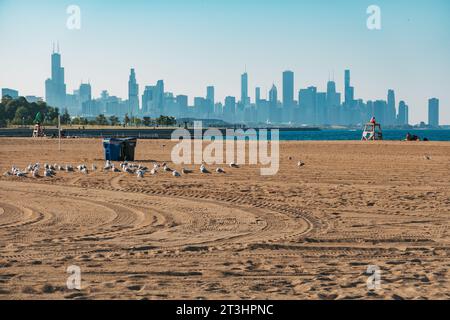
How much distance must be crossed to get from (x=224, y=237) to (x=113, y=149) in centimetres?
1707

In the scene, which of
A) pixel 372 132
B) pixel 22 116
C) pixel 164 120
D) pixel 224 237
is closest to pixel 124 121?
pixel 164 120

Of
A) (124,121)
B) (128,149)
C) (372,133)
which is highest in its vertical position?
(124,121)

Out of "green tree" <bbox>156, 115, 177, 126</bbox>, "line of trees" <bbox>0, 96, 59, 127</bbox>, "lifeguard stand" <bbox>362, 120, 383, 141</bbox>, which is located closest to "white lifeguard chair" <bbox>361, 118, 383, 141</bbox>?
"lifeguard stand" <bbox>362, 120, 383, 141</bbox>

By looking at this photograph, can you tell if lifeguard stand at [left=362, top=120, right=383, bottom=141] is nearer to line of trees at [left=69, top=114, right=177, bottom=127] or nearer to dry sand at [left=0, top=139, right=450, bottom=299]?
dry sand at [left=0, top=139, right=450, bottom=299]

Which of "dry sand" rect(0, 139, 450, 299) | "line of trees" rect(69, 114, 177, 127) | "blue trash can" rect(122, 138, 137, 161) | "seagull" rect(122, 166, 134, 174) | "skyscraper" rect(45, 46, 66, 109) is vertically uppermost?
"skyscraper" rect(45, 46, 66, 109)

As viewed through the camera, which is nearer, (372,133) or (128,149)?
(128,149)

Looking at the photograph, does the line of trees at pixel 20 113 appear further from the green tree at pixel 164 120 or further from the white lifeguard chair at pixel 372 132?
the white lifeguard chair at pixel 372 132

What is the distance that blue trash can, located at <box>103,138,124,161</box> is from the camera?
26.1m

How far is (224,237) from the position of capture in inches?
385

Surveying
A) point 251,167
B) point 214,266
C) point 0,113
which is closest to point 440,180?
point 251,167

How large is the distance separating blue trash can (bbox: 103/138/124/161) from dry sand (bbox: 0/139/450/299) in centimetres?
736

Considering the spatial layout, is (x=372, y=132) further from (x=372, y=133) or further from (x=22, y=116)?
(x=22, y=116)

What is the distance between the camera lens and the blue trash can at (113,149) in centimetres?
2609

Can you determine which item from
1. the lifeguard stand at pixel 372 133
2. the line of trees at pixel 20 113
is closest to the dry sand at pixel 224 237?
the lifeguard stand at pixel 372 133
